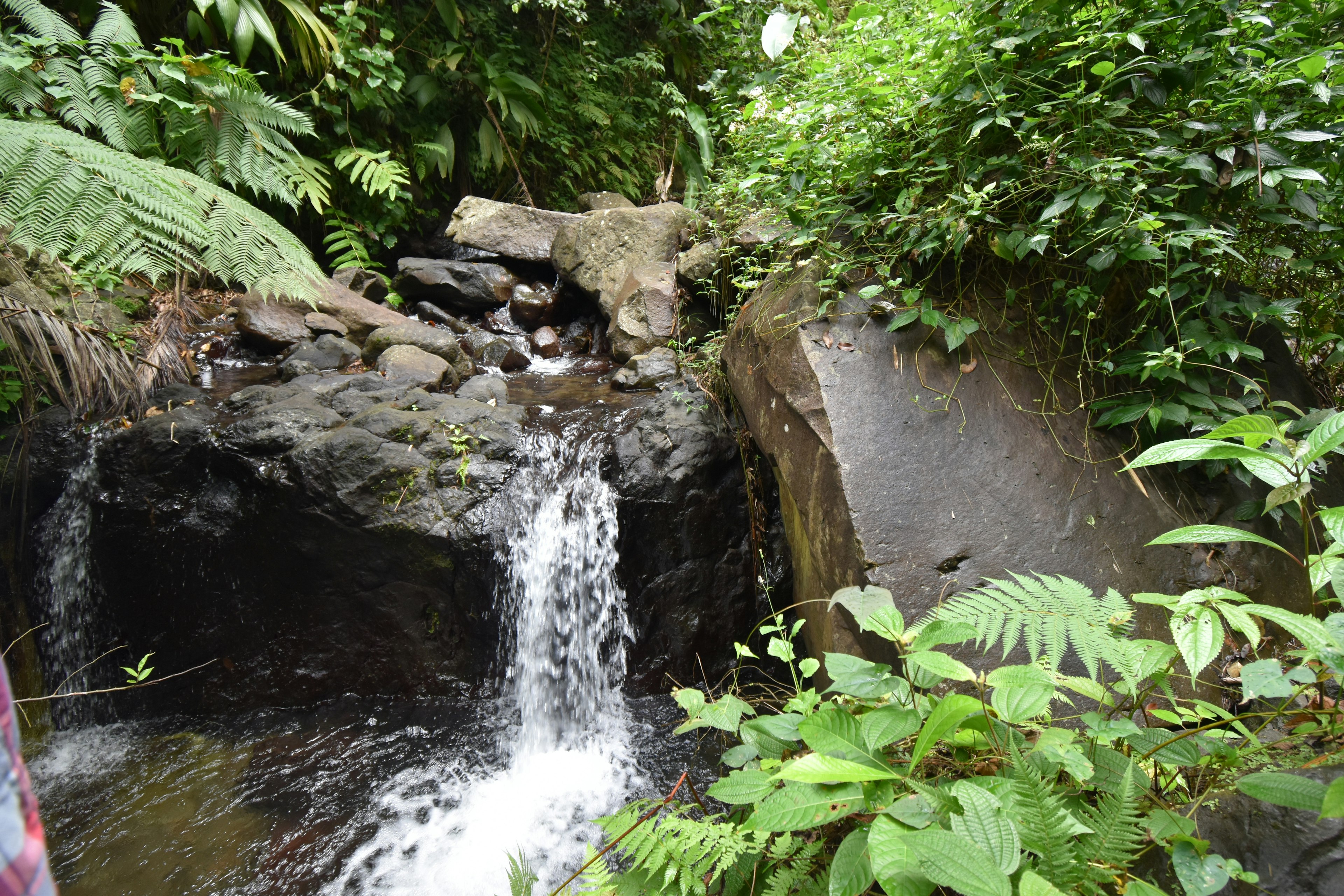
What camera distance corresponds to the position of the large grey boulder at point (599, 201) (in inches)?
284

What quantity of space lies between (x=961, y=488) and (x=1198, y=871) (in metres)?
1.50

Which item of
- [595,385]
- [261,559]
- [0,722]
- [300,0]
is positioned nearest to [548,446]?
[595,385]

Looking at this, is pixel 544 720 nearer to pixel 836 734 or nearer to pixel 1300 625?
pixel 836 734

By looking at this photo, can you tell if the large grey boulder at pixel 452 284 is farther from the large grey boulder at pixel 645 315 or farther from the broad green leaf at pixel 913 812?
the broad green leaf at pixel 913 812

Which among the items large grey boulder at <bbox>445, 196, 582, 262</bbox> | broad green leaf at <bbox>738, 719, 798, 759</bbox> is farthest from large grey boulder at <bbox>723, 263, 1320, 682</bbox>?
large grey boulder at <bbox>445, 196, 582, 262</bbox>

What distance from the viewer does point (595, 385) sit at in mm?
4715

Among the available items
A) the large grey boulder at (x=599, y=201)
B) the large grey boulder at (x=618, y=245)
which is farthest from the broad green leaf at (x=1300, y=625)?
the large grey boulder at (x=599, y=201)

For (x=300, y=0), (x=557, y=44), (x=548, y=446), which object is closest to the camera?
(x=548, y=446)

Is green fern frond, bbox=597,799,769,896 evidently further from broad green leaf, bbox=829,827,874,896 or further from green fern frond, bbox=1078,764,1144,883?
green fern frond, bbox=1078,764,1144,883

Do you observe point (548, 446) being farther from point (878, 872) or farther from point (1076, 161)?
point (878, 872)

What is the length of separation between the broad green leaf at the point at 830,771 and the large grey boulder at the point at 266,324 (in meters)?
4.92

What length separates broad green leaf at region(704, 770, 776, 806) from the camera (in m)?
1.18

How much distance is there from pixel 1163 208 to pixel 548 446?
9.34 feet

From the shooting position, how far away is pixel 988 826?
94cm
